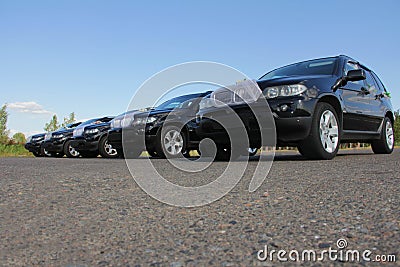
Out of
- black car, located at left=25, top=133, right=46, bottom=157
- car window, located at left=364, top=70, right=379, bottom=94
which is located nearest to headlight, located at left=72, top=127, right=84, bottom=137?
black car, located at left=25, top=133, right=46, bottom=157

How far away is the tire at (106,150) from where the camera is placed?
1069 cm

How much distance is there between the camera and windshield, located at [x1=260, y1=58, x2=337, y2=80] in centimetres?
629

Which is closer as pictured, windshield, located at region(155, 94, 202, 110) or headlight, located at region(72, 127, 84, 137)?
windshield, located at region(155, 94, 202, 110)

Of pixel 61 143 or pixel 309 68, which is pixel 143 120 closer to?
pixel 309 68

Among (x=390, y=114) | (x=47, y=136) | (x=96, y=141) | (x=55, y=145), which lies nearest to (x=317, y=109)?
(x=390, y=114)

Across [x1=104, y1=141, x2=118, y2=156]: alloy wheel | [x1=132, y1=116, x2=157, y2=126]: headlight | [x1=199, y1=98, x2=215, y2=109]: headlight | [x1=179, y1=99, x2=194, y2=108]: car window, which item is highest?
[x1=179, y1=99, x2=194, y2=108]: car window

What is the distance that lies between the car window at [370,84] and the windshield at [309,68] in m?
1.08

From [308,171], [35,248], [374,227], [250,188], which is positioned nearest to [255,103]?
[308,171]

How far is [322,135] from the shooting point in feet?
18.1

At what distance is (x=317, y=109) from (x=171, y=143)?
3.23m

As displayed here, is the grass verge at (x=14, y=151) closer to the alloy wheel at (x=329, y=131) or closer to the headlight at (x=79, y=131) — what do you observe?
the headlight at (x=79, y=131)

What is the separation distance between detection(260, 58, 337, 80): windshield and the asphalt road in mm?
3416

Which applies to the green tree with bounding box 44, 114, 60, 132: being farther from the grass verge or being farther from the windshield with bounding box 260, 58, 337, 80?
the windshield with bounding box 260, 58, 337, 80

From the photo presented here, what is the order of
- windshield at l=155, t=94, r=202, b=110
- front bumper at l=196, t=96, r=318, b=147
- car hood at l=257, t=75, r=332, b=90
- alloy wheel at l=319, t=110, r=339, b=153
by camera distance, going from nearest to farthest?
1. front bumper at l=196, t=96, r=318, b=147
2. car hood at l=257, t=75, r=332, b=90
3. alloy wheel at l=319, t=110, r=339, b=153
4. windshield at l=155, t=94, r=202, b=110
